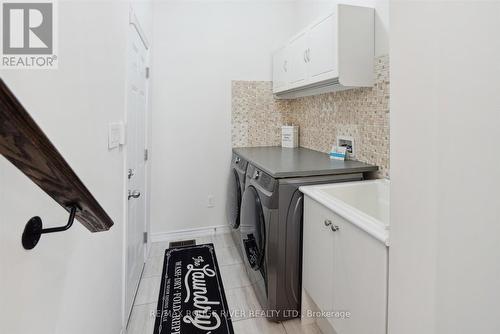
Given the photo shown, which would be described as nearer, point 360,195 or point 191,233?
point 360,195

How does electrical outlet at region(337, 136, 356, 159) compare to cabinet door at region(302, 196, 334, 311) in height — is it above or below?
above


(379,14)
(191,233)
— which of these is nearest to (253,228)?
(191,233)

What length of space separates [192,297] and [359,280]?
130cm

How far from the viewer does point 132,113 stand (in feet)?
6.00

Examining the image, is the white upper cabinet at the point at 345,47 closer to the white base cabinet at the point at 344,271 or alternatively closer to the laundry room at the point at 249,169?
the laundry room at the point at 249,169

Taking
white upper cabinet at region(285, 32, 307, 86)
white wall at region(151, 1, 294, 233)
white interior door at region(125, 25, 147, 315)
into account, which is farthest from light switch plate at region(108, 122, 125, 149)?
white upper cabinet at region(285, 32, 307, 86)

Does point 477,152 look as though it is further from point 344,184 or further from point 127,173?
point 127,173

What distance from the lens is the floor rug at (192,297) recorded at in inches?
67.0

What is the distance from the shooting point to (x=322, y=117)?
263 centimetres

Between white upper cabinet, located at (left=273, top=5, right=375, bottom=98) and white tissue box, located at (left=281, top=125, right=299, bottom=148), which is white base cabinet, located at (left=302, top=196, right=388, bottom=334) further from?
white tissue box, located at (left=281, top=125, right=299, bottom=148)

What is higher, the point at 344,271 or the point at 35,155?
the point at 35,155

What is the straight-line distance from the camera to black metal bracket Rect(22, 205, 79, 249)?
612 millimetres

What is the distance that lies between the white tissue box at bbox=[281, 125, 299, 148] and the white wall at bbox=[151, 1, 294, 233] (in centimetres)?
64

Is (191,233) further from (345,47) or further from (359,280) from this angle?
(345,47)
